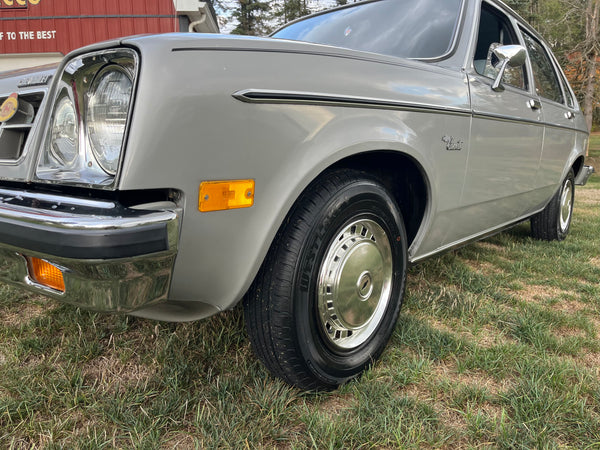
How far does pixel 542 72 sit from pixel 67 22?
10.3 m

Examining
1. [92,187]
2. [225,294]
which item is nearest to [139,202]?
[92,187]

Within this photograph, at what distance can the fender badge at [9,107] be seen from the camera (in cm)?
154

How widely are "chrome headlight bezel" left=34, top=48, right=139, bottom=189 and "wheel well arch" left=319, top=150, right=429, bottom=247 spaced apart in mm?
856

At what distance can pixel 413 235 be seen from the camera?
206cm

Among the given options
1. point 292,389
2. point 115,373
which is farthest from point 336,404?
point 115,373

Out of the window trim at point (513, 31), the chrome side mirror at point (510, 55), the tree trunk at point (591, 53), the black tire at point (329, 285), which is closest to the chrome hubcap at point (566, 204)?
the window trim at point (513, 31)

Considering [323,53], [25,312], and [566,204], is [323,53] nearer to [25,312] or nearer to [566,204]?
[25,312]

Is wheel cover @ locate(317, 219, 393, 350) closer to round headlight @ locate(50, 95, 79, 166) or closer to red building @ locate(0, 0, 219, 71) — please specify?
round headlight @ locate(50, 95, 79, 166)

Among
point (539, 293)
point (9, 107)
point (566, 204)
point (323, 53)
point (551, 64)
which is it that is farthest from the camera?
point (566, 204)

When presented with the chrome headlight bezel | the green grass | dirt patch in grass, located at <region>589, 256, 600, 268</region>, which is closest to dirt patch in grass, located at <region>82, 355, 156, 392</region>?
the green grass

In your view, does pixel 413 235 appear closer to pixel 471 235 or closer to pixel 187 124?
pixel 471 235

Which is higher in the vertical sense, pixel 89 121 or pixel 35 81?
pixel 35 81

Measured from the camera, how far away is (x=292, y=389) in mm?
1505

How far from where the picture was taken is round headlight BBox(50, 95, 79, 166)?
129 centimetres
